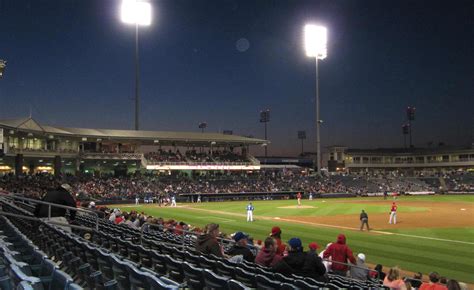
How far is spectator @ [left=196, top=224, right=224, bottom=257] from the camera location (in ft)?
27.7

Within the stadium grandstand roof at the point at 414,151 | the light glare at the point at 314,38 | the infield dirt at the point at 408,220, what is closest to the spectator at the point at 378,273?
the infield dirt at the point at 408,220

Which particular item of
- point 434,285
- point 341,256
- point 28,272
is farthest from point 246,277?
point 341,256

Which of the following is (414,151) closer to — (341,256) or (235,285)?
(341,256)

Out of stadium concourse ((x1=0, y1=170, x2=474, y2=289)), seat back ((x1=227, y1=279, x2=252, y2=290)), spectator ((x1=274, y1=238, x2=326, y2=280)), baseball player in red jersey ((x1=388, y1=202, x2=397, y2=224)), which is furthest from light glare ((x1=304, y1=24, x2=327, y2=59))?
seat back ((x1=227, y1=279, x2=252, y2=290))

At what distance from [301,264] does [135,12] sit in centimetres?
4675

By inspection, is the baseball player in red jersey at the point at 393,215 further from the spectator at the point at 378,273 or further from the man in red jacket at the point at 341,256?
the man in red jacket at the point at 341,256

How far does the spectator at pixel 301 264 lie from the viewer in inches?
299

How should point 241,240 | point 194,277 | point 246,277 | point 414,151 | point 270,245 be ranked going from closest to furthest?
point 194,277 < point 246,277 < point 270,245 < point 241,240 < point 414,151

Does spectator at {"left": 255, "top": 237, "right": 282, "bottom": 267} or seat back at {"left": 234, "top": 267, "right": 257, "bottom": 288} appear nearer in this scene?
seat back at {"left": 234, "top": 267, "right": 257, "bottom": 288}

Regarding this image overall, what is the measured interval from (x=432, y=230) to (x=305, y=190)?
3961cm

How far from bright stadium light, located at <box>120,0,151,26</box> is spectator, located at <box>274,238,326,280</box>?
1791 inches

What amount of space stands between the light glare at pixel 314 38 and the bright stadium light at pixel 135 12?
811 inches

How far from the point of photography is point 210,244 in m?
8.50

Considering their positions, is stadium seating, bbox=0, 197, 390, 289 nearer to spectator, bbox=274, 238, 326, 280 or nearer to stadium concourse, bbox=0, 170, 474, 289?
stadium concourse, bbox=0, 170, 474, 289
